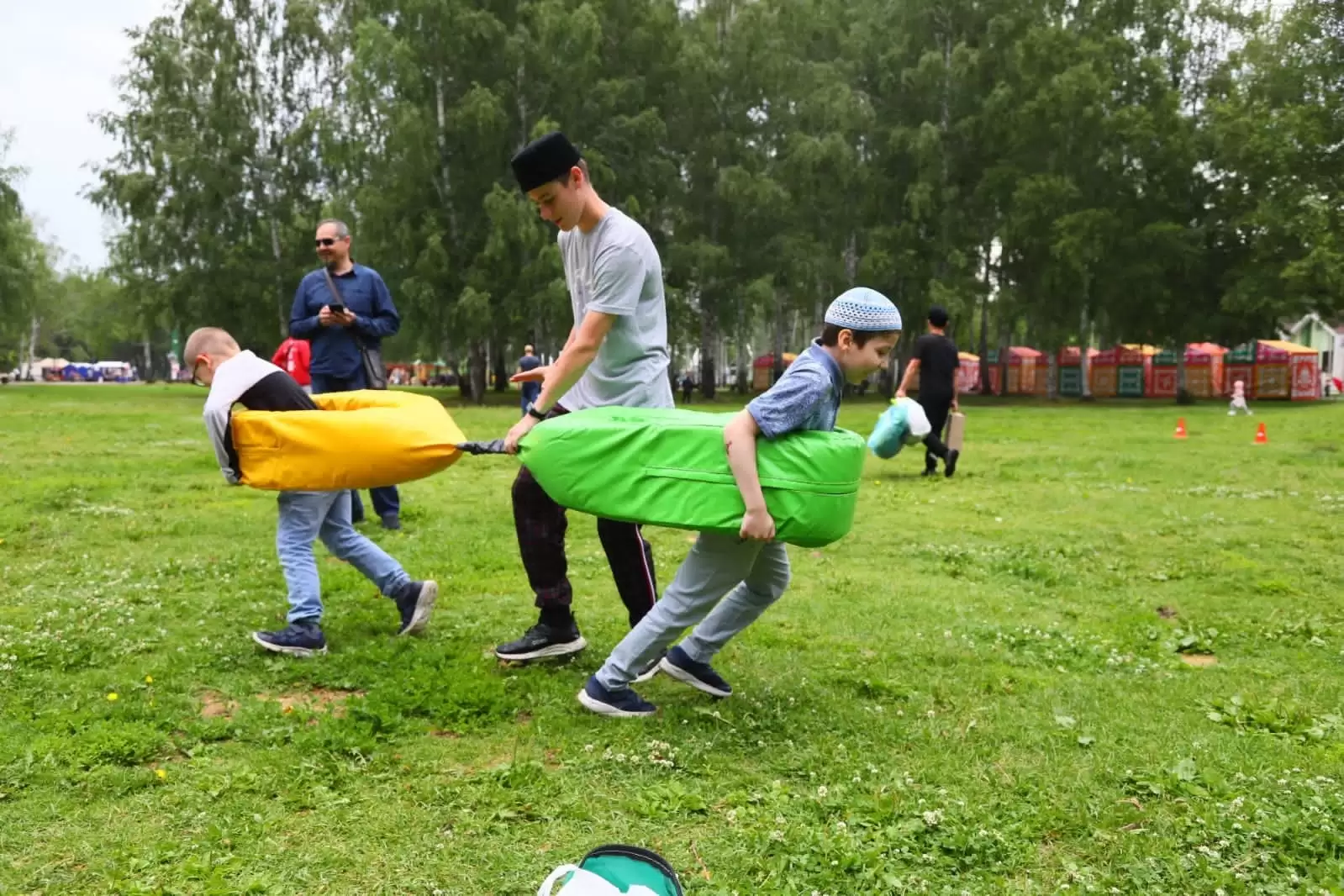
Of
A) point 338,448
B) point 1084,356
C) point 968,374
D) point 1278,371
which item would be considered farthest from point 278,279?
point 1278,371

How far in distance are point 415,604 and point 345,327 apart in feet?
10.3

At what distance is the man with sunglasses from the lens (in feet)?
24.4

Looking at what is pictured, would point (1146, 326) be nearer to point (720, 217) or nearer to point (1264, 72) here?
point (1264, 72)

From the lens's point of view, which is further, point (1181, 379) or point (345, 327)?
point (1181, 379)

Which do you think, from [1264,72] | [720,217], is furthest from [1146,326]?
[720,217]

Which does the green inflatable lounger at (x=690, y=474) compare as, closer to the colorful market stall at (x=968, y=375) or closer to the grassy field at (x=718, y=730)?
the grassy field at (x=718, y=730)

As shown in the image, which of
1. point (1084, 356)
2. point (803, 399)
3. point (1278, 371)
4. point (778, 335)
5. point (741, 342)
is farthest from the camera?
point (741, 342)

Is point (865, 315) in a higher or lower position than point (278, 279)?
lower

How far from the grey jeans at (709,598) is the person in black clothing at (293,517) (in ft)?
5.14

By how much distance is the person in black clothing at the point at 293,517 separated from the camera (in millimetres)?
4793

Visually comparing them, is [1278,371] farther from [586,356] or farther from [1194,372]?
[586,356]

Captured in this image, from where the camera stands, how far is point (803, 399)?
3732mm

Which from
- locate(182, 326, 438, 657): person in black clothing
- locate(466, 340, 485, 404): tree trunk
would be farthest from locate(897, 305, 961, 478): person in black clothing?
locate(466, 340, 485, 404): tree trunk

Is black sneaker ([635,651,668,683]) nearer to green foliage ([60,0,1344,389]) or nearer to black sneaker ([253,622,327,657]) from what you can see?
black sneaker ([253,622,327,657])
